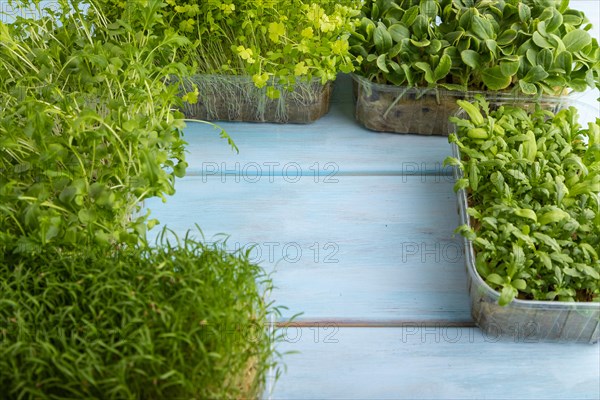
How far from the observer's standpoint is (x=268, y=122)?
5.42ft

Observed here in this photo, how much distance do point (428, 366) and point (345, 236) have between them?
1.10ft

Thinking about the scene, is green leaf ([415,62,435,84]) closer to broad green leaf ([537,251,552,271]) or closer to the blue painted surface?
the blue painted surface

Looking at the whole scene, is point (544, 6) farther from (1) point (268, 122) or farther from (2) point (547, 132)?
(1) point (268, 122)

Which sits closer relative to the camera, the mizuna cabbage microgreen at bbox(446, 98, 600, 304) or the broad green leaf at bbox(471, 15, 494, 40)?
the mizuna cabbage microgreen at bbox(446, 98, 600, 304)

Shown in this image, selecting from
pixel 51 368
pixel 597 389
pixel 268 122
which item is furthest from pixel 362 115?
pixel 51 368

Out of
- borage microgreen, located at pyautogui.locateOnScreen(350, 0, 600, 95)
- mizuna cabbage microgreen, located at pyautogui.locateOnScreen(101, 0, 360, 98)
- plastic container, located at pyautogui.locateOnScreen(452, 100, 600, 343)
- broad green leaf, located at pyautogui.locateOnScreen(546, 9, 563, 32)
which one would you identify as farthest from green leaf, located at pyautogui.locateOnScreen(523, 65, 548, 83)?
plastic container, located at pyautogui.locateOnScreen(452, 100, 600, 343)

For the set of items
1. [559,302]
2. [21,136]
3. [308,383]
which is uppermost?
[21,136]

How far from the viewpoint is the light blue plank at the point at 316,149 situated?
1528 millimetres

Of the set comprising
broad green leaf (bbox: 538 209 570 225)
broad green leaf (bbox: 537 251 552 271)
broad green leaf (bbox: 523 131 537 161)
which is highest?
broad green leaf (bbox: 523 131 537 161)

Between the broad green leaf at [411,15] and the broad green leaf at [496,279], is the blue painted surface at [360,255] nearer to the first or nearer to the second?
the broad green leaf at [496,279]

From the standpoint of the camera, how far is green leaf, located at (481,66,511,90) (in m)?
1.48

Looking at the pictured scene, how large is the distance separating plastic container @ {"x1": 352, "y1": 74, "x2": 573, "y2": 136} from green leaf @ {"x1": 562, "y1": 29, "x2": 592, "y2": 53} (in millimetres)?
110

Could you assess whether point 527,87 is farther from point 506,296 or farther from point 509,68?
point 506,296

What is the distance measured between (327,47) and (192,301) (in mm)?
A: 733
